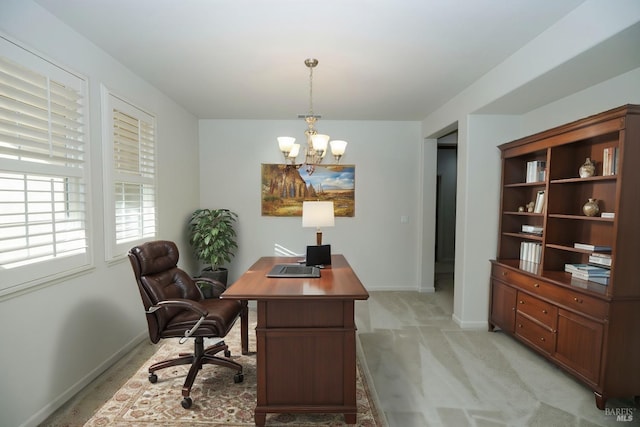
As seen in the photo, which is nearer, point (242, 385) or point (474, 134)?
point (242, 385)

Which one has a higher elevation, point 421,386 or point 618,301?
point 618,301

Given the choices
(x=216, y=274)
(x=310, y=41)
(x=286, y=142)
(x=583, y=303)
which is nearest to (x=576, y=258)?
(x=583, y=303)

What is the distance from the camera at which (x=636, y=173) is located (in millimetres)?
1952

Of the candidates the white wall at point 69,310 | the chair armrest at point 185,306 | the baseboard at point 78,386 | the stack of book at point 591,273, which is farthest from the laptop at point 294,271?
the stack of book at point 591,273

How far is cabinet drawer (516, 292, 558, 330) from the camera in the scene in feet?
7.95

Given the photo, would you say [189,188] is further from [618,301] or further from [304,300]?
[618,301]

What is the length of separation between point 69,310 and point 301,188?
308 centimetres

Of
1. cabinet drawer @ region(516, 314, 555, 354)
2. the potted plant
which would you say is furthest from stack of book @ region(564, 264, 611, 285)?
the potted plant

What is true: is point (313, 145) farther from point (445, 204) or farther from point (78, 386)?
point (445, 204)

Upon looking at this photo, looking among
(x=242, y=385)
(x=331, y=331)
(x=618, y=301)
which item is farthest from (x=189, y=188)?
(x=618, y=301)

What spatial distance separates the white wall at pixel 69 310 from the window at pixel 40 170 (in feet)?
0.34

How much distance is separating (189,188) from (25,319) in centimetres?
258

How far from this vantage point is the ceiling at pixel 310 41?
6.15 feet

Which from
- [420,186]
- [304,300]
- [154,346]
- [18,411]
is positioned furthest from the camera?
[420,186]
